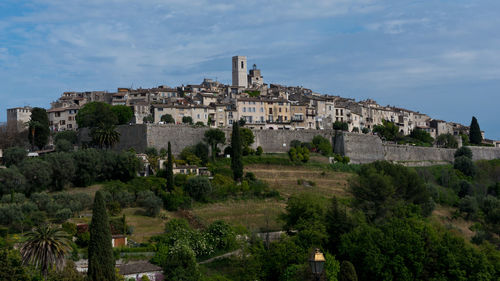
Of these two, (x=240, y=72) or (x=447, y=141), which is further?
(x=240, y=72)

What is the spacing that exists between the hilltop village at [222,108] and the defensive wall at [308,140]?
5499 millimetres

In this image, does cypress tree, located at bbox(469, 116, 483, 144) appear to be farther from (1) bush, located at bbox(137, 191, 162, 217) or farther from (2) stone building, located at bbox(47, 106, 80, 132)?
(1) bush, located at bbox(137, 191, 162, 217)

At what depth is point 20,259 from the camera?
31.1 m

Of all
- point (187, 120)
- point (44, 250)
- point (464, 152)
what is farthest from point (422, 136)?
point (44, 250)

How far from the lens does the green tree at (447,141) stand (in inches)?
3777

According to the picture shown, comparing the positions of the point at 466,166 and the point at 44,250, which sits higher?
the point at 466,166

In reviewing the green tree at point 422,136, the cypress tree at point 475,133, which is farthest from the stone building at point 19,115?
the cypress tree at point 475,133

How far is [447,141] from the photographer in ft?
318

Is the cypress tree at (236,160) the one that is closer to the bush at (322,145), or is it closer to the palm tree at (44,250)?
the bush at (322,145)

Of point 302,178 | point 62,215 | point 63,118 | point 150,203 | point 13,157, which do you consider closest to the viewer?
point 62,215

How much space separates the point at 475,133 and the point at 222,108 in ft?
152

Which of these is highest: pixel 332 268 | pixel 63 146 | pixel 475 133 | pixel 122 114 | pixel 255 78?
pixel 255 78

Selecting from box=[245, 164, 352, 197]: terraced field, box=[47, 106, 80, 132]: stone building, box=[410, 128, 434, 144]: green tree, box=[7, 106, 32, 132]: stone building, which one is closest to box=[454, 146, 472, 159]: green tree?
box=[410, 128, 434, 144]: green tree

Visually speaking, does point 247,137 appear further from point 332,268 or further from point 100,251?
point 100,251
